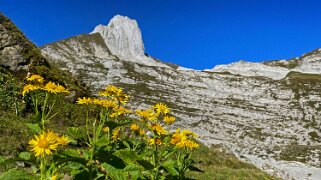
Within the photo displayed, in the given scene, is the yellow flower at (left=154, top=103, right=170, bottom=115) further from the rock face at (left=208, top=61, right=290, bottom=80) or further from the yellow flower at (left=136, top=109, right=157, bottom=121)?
the rock face at (left=208, top=61, right=290, bottom=80)

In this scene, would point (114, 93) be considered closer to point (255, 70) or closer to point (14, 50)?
point (14, 50)

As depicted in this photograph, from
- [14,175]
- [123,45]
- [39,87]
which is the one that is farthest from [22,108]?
[123,45]

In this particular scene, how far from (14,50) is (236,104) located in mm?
82010

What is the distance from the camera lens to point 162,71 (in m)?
127

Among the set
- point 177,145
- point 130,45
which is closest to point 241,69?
point 130,45

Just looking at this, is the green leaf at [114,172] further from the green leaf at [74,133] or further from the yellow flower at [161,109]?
the yellow flower at [161,109]

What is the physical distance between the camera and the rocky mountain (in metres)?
63.6

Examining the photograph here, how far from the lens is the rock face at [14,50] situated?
27392 mm

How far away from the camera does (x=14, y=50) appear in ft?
92.5

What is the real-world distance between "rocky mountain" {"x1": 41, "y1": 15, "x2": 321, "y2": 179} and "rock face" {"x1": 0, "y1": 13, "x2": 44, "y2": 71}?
95.9 ft

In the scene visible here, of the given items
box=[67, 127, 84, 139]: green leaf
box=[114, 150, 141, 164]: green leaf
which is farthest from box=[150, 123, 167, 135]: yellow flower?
box=[67, 127, 84, 139]: green leaf

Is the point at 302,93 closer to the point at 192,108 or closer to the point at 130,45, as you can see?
the point at 192,108

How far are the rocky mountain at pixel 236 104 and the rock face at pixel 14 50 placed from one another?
2923 centimetres

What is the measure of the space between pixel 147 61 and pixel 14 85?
16499 cm
